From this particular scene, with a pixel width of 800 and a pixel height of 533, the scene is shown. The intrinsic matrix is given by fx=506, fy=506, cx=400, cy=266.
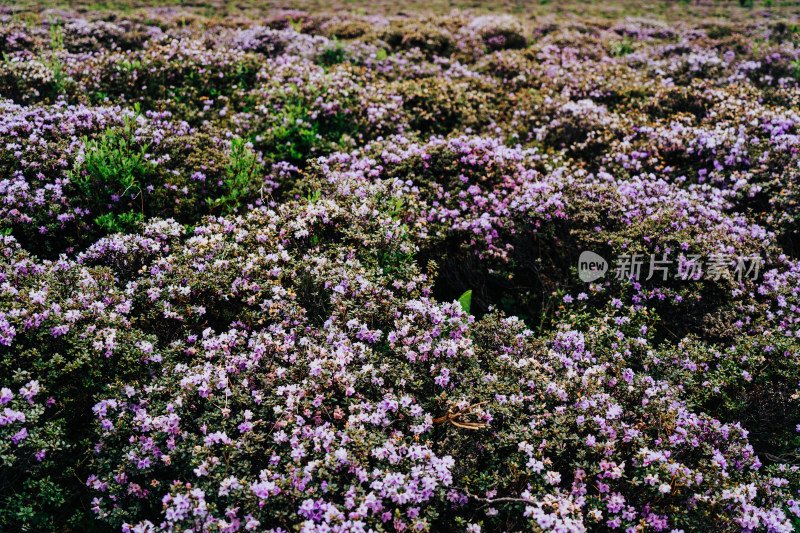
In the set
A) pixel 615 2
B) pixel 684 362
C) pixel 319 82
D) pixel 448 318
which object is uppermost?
pixel 615 2

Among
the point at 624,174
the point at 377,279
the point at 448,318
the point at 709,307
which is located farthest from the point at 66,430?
the point at 624,174

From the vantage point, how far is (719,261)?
582cm

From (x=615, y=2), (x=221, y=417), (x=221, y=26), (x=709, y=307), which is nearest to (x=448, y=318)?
(x=221, y=417)

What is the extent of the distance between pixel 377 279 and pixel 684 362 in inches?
122

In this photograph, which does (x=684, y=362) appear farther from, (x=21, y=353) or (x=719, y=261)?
(x=21, y=353)

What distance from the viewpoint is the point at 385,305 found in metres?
4.77

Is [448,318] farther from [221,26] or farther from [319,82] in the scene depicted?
[221,26]

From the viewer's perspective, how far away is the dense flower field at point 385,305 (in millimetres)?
3623

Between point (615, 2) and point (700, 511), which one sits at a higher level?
point (615, 2)

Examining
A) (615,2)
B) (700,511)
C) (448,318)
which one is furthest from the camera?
(615,2)

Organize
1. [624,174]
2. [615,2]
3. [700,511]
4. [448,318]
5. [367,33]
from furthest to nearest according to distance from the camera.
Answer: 1. [615,2]
2. [367,33]
3. [624,174]
4. [448,318]
5. [700,511]

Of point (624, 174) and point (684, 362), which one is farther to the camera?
point (624, 174)

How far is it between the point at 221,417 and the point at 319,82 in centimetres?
683

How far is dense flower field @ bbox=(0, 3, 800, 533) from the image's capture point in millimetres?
3623
